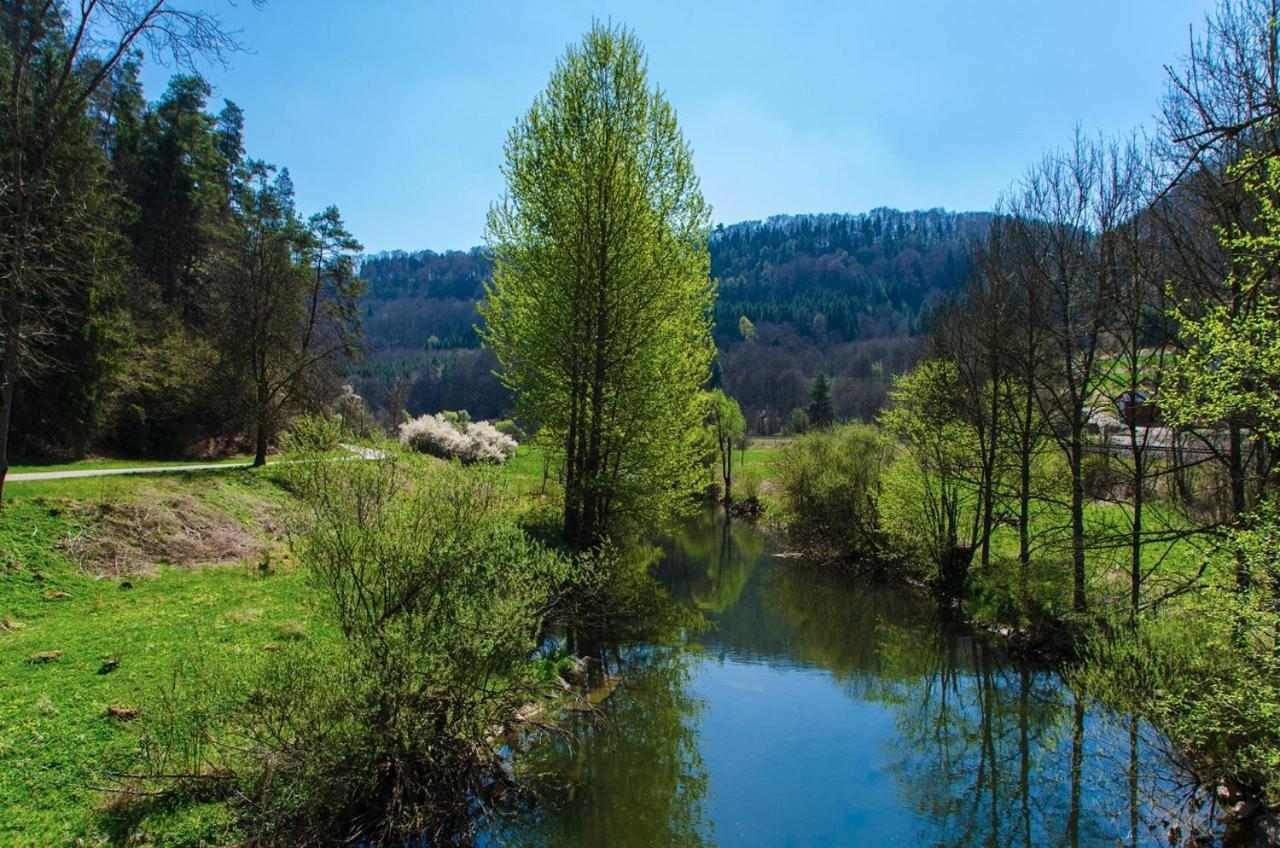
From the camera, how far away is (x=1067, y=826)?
8.41 metres

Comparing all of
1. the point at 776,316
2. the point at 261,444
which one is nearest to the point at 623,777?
the point at 261,444

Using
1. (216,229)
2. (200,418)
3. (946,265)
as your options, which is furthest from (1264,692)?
(946,265)

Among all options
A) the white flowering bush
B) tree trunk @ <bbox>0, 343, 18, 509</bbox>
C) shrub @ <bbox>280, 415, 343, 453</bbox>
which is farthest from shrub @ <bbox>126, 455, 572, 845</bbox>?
the white flowering bush

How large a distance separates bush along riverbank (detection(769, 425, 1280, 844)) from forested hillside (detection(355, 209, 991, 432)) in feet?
107

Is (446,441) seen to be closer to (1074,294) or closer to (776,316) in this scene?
(1074,294)

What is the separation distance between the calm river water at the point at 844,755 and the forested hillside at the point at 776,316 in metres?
39.3

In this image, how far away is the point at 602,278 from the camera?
56.9 ft

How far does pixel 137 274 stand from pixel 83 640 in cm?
2314

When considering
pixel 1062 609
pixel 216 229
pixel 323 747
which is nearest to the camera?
pixel 323 747

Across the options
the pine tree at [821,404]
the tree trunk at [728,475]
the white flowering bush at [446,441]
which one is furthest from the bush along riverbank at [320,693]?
the pine tree at [821,404]

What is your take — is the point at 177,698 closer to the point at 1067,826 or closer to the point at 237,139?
the point at 1067,826

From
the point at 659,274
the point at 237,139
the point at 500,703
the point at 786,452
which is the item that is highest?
the point at 237,139

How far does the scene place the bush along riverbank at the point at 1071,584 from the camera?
718 centimetres

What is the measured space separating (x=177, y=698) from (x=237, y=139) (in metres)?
45.4
